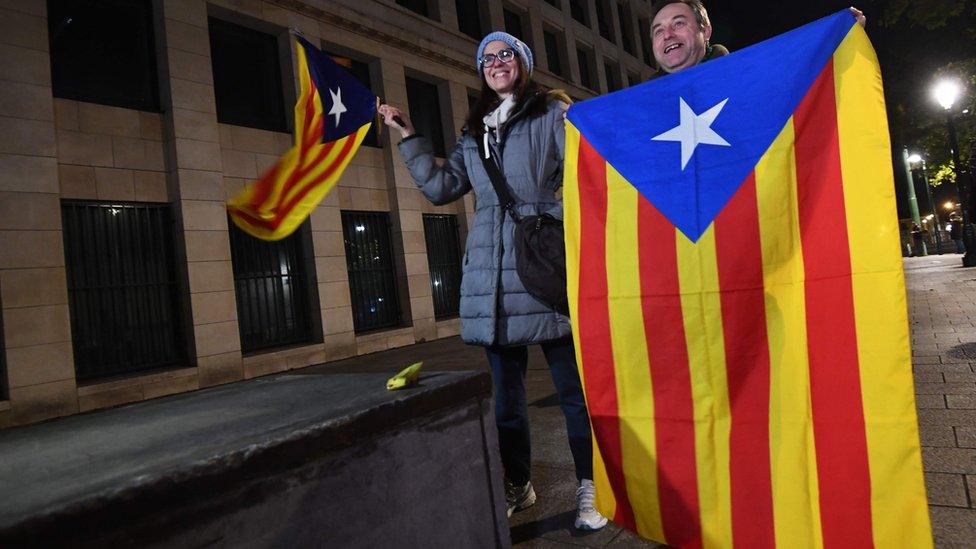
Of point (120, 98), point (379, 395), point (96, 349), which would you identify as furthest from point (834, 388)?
point (120, 98)

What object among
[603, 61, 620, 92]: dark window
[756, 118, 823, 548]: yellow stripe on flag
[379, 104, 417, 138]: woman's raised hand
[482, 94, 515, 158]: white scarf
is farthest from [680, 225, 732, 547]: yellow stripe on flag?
[603, 61, 620, 92]: dark window

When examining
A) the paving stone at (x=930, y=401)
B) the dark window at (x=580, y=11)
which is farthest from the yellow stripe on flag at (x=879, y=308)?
the dark window at (x=580, y=11)

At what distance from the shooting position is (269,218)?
8.19 ft

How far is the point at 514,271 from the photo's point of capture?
8.16ft

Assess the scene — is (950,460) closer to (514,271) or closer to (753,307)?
(753,307)

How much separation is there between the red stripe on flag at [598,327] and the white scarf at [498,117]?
44 centimetres

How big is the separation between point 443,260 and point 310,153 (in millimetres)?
10904

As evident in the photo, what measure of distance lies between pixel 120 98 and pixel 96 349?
166 inches

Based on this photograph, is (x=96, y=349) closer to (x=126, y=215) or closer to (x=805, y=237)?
(x=126, y=215)

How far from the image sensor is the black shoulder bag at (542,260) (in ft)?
7.75

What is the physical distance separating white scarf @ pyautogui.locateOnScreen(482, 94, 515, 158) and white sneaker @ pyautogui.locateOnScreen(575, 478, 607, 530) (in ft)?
5.29

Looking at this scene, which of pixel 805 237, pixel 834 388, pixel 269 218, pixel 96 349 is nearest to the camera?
pixel 834 388

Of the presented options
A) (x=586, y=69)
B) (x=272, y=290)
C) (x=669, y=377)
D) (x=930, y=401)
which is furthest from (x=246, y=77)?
(x=586, y=69)

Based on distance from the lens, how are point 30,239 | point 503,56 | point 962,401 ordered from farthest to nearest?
1. point 30,239
2. point 962,401
3. point 503,56
